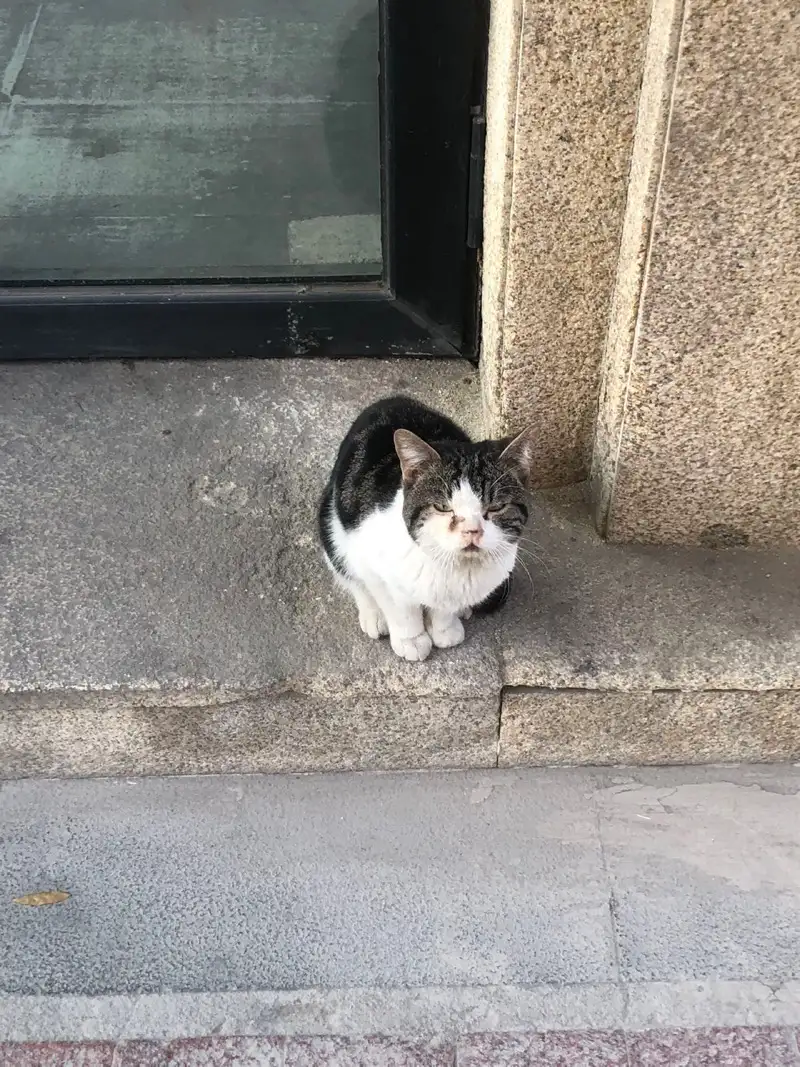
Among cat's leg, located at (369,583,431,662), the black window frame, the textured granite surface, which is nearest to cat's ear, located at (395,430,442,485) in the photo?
cat's leg, located at (369,583,431,662)

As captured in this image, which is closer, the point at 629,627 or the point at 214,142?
the point at 629,627

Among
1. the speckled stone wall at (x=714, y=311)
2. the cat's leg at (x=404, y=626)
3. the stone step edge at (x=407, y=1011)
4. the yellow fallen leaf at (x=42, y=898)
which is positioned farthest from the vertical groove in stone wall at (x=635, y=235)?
the yellow fallen leaf at (x=42, y=898)

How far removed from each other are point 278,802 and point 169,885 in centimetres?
28

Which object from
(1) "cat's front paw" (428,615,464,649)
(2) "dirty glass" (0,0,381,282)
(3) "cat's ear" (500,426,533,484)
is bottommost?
(1) "cat's front paw" (428,615,464,649)

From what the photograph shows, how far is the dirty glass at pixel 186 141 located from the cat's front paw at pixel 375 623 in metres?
1.04

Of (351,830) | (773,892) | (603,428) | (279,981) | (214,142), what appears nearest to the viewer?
(279,981)

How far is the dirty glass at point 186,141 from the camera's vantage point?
2342mm

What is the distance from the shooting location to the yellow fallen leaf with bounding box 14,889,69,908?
6.12 ft

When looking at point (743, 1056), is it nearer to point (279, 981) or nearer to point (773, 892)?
point (773, 892)

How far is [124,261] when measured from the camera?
262 cm

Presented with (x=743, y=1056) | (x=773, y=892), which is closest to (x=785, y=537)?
(x=773, y=892)

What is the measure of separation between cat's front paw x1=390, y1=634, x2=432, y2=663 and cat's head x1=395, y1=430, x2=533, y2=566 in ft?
0.83

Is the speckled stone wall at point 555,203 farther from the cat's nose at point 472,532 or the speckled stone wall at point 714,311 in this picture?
the cat's nose at point 472,532

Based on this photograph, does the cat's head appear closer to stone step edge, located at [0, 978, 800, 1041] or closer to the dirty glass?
stone step edge, located at [0, 978, 800, 1041]
